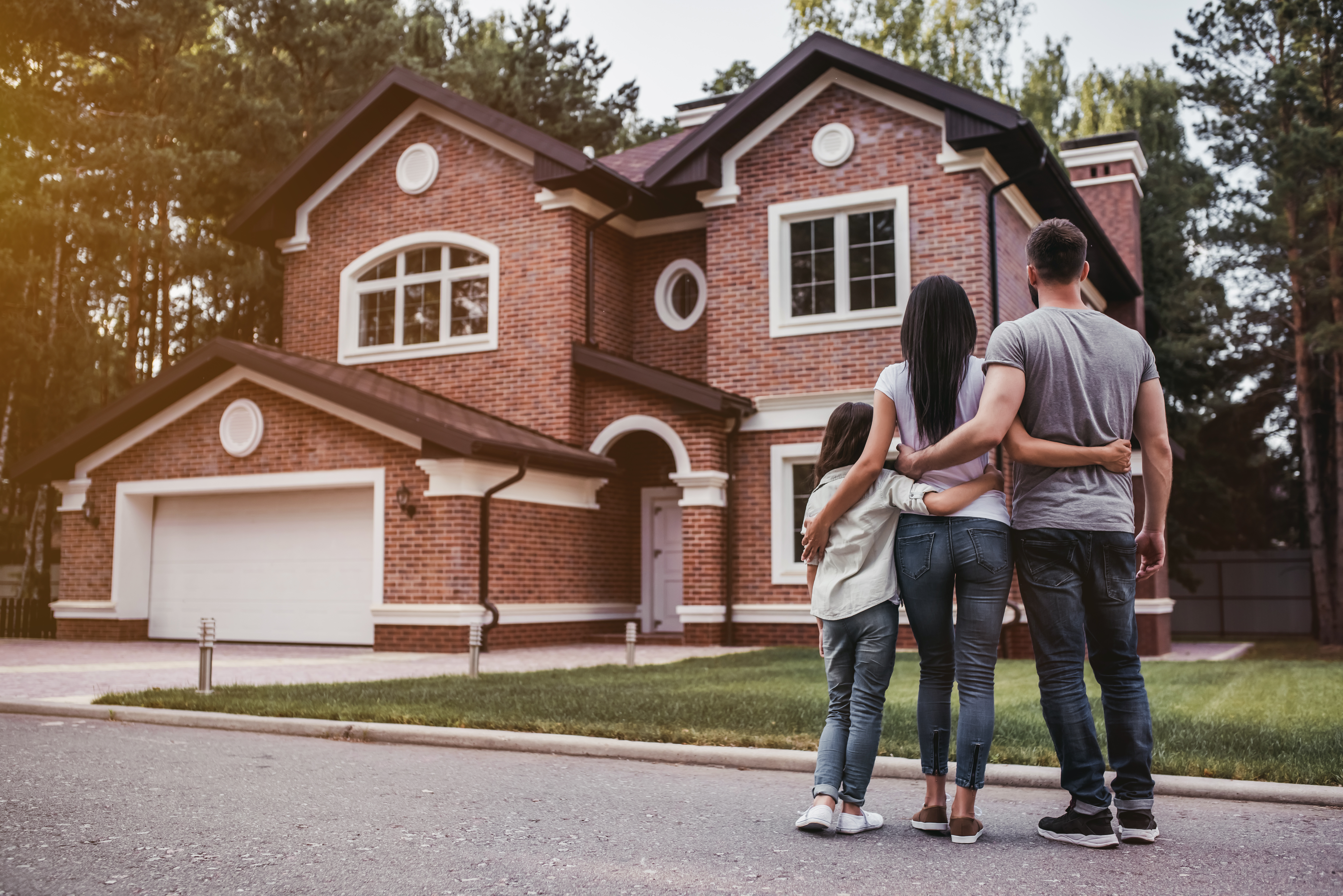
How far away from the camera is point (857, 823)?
Result: 4328 mm

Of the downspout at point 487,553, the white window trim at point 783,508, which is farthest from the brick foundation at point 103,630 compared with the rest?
the white window trim at point 783,508

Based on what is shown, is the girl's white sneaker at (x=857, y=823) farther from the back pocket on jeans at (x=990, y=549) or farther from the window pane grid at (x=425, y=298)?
the window pane grid at (x=425, y=298)

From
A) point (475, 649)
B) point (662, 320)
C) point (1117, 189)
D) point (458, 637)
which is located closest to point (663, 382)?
point (662, 320)

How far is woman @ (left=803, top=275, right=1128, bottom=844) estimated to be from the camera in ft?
13.5

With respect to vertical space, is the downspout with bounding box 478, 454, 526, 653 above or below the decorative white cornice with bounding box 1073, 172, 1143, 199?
below

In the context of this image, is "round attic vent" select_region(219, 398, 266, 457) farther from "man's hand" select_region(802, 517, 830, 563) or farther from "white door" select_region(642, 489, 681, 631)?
"man's hand" select_region(802, 517, 830, 563)

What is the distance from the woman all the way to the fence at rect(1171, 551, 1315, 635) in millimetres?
23319

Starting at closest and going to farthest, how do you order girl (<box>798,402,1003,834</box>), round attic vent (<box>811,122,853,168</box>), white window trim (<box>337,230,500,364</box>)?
girl (<box>798,402,1003,834</box>) → round attic vent (<box>811,122,853,168</box>) → white window trim (<box>337,230,500,364</box>)

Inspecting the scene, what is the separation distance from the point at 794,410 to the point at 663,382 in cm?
184

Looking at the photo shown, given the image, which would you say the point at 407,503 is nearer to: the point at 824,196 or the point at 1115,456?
the point at 824,196

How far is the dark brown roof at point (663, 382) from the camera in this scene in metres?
15.4

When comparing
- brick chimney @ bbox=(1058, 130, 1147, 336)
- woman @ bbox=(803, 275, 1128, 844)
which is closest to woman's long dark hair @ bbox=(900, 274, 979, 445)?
woman @ bbox=(803, 275, 1128, 844)

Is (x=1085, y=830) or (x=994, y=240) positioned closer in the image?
(x=1085, y=830)

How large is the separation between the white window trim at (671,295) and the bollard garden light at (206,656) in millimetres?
9714
